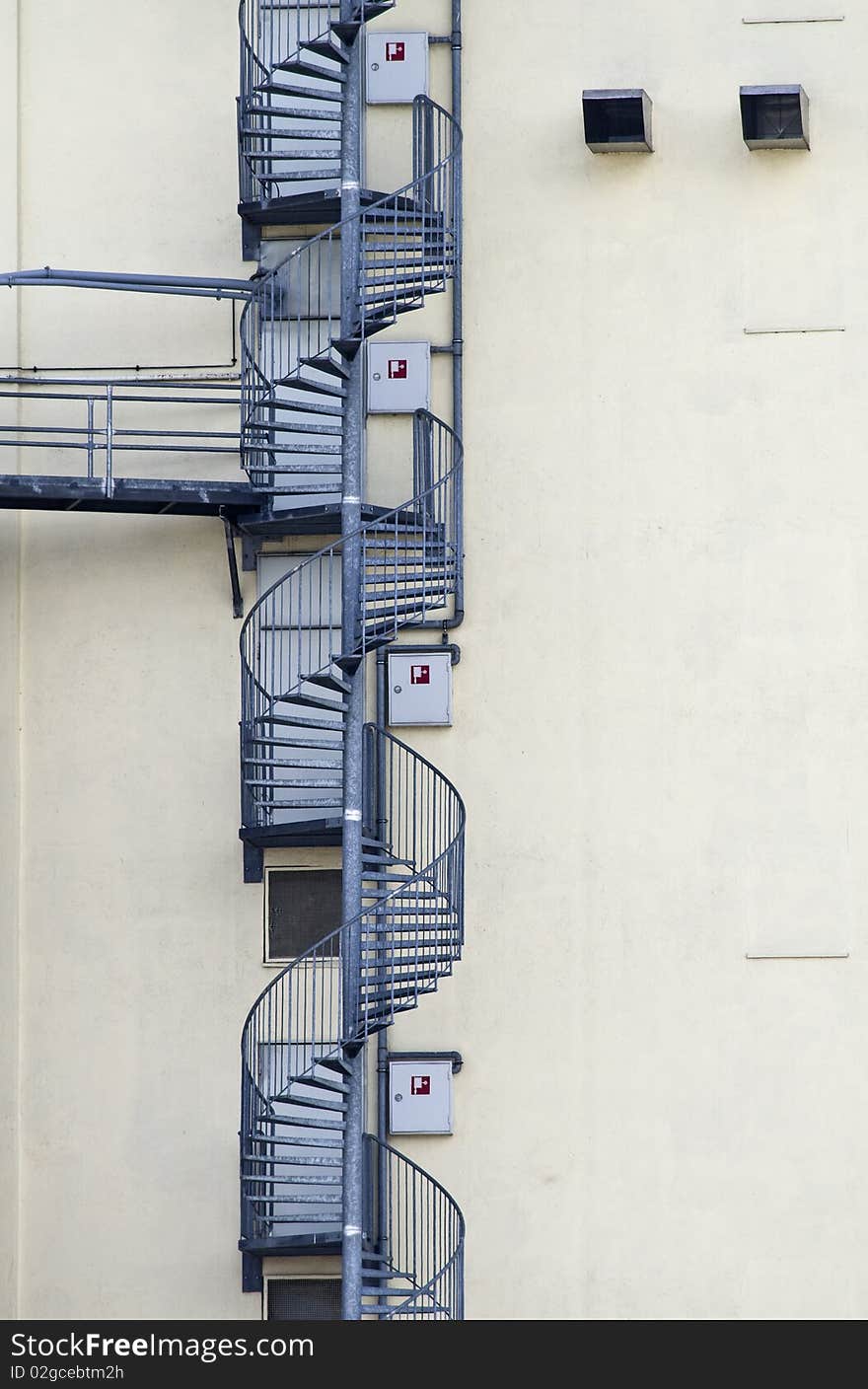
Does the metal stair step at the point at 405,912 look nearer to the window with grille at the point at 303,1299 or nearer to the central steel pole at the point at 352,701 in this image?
the central steel pole at the point at 352,701

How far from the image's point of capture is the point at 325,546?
53.6ft

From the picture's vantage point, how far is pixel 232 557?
16.1 m

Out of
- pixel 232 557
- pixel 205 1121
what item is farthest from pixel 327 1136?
pixel 232 557

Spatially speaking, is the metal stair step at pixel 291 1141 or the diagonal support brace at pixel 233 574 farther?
the diagonal support brace at pixel 233 574

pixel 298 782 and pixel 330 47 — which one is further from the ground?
pixel 330 47

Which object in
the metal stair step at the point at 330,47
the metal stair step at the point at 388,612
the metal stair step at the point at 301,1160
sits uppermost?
the metal stair step at the point at 330,47

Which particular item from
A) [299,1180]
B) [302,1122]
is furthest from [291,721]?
[299,1180]

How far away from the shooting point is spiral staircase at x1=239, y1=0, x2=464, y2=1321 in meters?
15.2

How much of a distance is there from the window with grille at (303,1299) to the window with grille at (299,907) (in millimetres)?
1974

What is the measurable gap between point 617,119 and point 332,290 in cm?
206

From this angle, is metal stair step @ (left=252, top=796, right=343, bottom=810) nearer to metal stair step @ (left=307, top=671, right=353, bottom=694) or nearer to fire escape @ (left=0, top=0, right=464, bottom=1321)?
fire escape @ (left=0, top=0, right=464, bottom=1321)

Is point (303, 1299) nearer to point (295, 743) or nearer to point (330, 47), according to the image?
point (295, 743)

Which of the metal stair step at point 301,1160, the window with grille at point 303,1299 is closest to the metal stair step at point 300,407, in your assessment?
the metal stair step at point 301,1160

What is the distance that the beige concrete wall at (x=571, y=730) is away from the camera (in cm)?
1566
